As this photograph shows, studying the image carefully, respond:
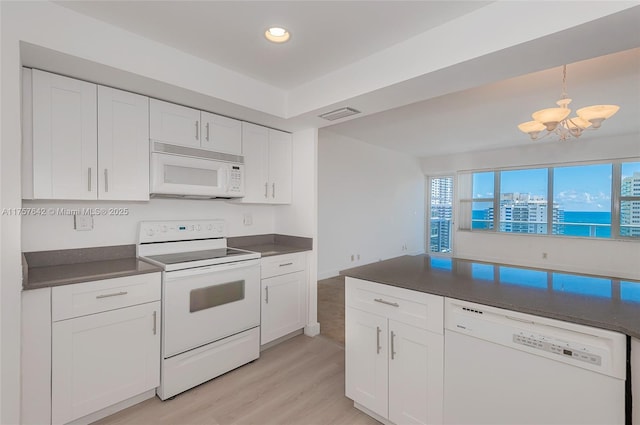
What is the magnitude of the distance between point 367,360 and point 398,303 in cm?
45

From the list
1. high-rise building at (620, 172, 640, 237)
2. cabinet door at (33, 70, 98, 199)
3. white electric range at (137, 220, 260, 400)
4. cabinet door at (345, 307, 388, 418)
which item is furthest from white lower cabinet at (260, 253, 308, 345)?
high-rise building at (620, 172, 640, 237)

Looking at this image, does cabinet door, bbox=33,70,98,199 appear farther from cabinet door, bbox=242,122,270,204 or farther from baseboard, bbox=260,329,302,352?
baseboard, bbox=260,329,302,352

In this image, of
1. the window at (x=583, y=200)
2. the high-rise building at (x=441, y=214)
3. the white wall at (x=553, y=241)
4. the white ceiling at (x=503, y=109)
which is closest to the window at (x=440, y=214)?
the high-rise building at (x=441, y=214)

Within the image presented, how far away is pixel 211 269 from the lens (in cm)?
229

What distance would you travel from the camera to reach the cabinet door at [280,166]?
318 centimetres

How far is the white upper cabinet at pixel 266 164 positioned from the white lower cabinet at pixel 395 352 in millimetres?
1512

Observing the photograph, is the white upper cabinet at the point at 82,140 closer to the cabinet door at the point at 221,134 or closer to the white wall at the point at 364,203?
the cabinet door at the point at 221,134

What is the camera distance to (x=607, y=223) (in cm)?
560

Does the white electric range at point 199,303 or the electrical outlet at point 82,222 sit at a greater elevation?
the electrical outlet at point 82,222

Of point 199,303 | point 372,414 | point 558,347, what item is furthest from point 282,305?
point 558,347

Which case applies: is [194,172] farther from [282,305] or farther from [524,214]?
[524,214]

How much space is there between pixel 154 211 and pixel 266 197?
1029 mm

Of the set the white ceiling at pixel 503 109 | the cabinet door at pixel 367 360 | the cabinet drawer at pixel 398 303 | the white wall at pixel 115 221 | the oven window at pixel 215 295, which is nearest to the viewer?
the cabinet drawer at pixel 398 303

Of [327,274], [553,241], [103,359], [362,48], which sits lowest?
[327,274]
